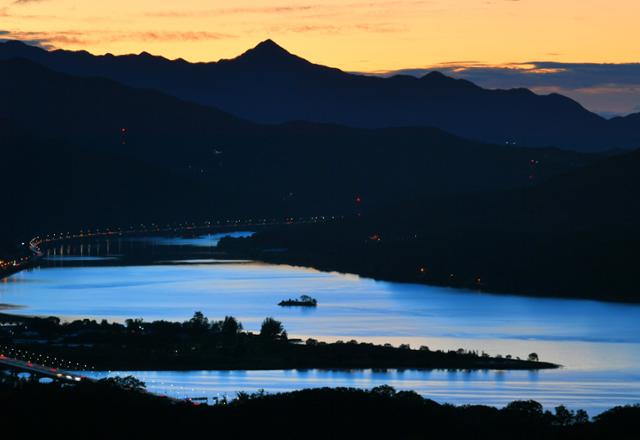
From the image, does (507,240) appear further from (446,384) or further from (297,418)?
(297,418)

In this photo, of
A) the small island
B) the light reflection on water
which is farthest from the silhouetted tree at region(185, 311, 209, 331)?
the small island

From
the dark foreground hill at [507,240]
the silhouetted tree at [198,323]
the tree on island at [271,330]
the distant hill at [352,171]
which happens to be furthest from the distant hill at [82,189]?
the tree on island at [271,330]

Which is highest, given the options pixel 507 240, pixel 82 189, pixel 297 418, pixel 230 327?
pixel 82 189

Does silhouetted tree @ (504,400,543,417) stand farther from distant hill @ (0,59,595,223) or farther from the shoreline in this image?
distant hill @ (0,59,595,223)

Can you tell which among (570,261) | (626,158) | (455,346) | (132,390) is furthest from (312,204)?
(132,390)

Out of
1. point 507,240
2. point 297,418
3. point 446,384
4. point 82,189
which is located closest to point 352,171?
point 82,189

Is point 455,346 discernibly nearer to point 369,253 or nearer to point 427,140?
point 369,253

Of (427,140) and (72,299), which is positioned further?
(427,140)
